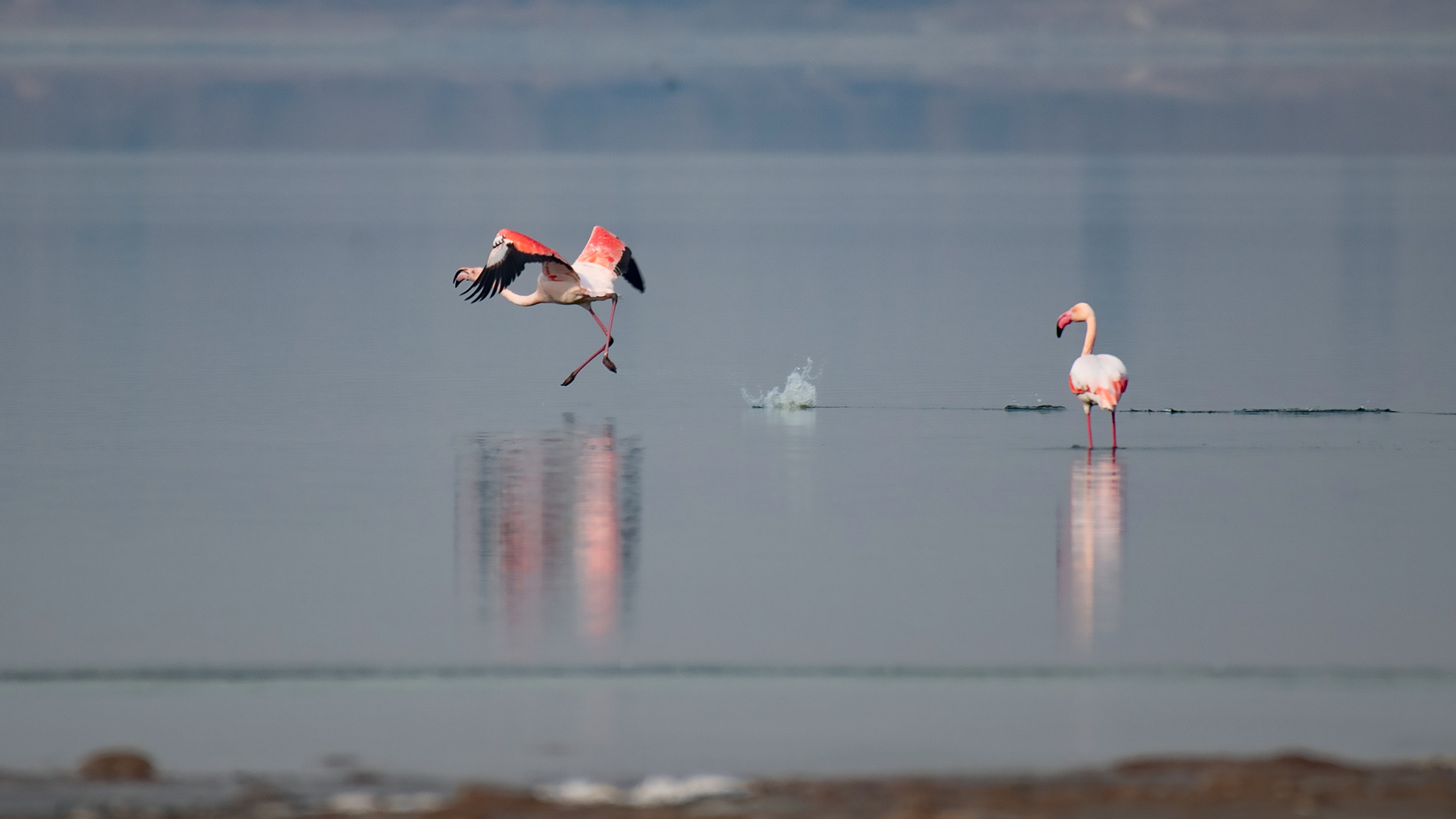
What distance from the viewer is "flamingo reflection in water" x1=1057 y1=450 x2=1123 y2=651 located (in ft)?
29.5

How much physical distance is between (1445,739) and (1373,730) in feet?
0.85

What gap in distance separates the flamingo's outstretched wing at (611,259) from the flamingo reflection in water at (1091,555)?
20.4 ft

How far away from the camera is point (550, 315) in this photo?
27.6 meters

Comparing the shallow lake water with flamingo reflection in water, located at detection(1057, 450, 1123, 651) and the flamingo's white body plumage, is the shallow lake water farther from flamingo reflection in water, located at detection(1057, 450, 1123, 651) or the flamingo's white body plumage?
the flamingo's white body plumage

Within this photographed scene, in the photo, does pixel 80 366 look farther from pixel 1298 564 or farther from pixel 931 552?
pixel 1298 564

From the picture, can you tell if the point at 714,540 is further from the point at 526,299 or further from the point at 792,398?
the point at 526,299

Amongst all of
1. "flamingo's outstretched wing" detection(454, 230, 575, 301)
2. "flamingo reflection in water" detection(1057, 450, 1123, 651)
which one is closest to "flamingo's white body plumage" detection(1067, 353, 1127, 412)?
"flamingo reflection in water" detection(1057, 450, 1123, 651)

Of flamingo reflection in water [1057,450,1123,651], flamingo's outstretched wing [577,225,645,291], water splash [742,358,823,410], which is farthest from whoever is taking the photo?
flamingo's outstretched wing [577,225,645,291]

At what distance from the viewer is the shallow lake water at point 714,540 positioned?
754 cm

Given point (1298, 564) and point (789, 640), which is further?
point (1298, 564)

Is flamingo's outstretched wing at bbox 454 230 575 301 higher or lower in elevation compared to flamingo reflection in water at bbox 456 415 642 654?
higher

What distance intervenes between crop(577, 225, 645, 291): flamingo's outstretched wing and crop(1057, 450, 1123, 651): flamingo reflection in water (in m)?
6.23

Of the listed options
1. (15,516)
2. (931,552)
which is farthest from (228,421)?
(931,552)

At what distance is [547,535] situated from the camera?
35.7 ft
